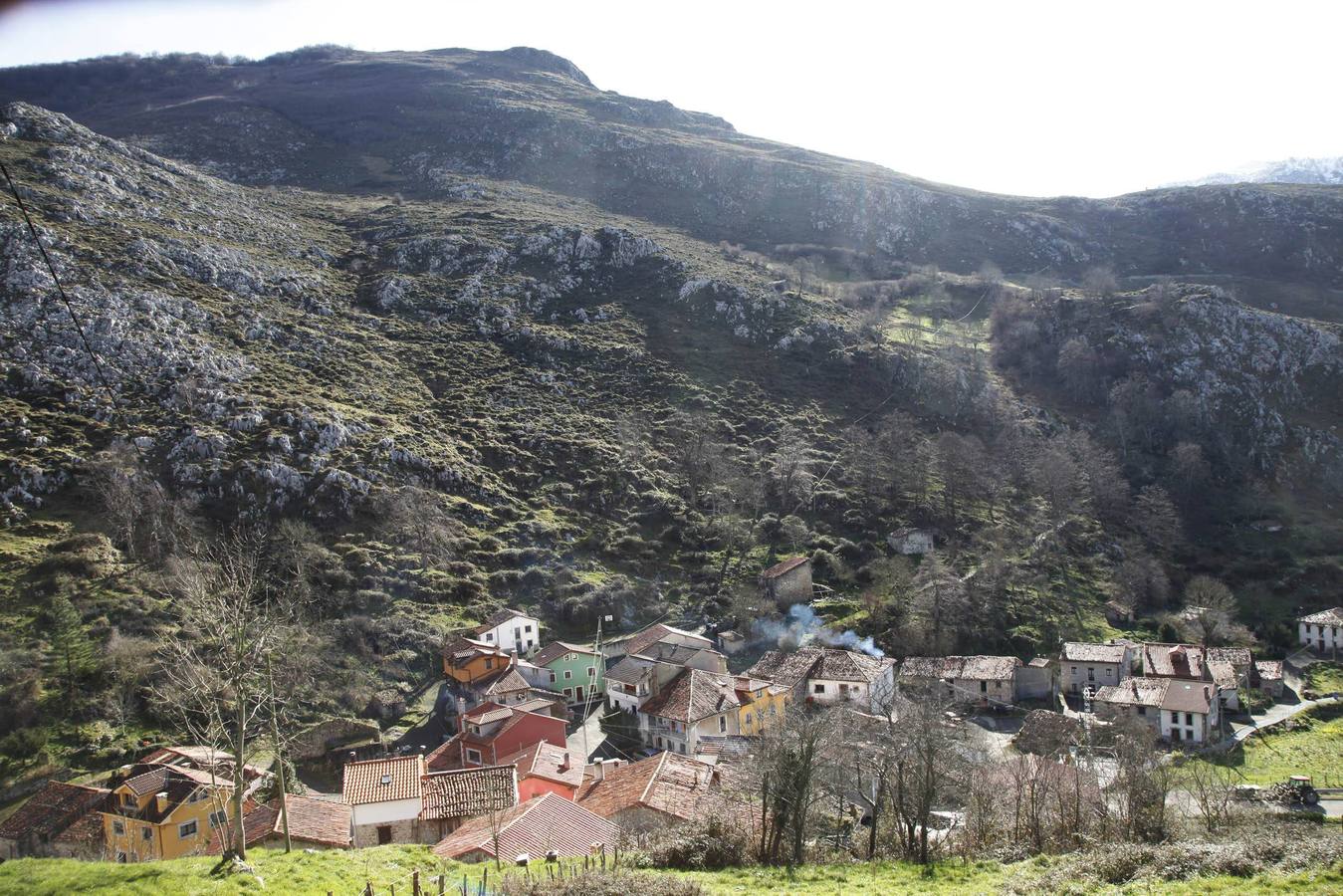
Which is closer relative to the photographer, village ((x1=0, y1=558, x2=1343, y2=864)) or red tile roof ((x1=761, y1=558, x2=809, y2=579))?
village ((x1=0, y1=558, x2=1343, y2=864))

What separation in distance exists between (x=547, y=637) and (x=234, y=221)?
6891 centimetres

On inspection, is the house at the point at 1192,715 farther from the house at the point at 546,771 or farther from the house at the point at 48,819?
the house at the point at 48,819

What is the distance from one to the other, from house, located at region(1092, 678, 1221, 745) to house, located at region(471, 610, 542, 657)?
31922 millimetres

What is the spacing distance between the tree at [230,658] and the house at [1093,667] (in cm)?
4247

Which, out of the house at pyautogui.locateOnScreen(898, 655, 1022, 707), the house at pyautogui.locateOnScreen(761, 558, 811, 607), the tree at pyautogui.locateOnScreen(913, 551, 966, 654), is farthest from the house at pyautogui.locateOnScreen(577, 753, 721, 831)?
the tree at pyautogui.locateOnScreen(913, 551, 966, 654)

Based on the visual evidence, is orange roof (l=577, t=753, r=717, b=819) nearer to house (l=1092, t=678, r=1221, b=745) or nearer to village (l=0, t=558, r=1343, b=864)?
village (l=0, t=558, r=1343, b=864)

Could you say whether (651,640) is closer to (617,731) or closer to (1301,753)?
(617,731)

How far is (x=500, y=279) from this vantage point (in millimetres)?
97250

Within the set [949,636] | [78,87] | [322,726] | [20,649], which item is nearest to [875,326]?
[949,636]

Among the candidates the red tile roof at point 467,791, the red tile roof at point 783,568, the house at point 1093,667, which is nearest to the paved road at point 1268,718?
the house at point 1093,667

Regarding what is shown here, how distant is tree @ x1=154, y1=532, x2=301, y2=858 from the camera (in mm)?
19000

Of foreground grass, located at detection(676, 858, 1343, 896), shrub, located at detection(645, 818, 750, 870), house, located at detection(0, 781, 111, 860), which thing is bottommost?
house, located at detection(0, 781, 111, 860)

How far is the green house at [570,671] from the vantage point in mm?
45812

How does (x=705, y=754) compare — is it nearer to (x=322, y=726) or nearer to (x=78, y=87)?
(x=322, y=726)
